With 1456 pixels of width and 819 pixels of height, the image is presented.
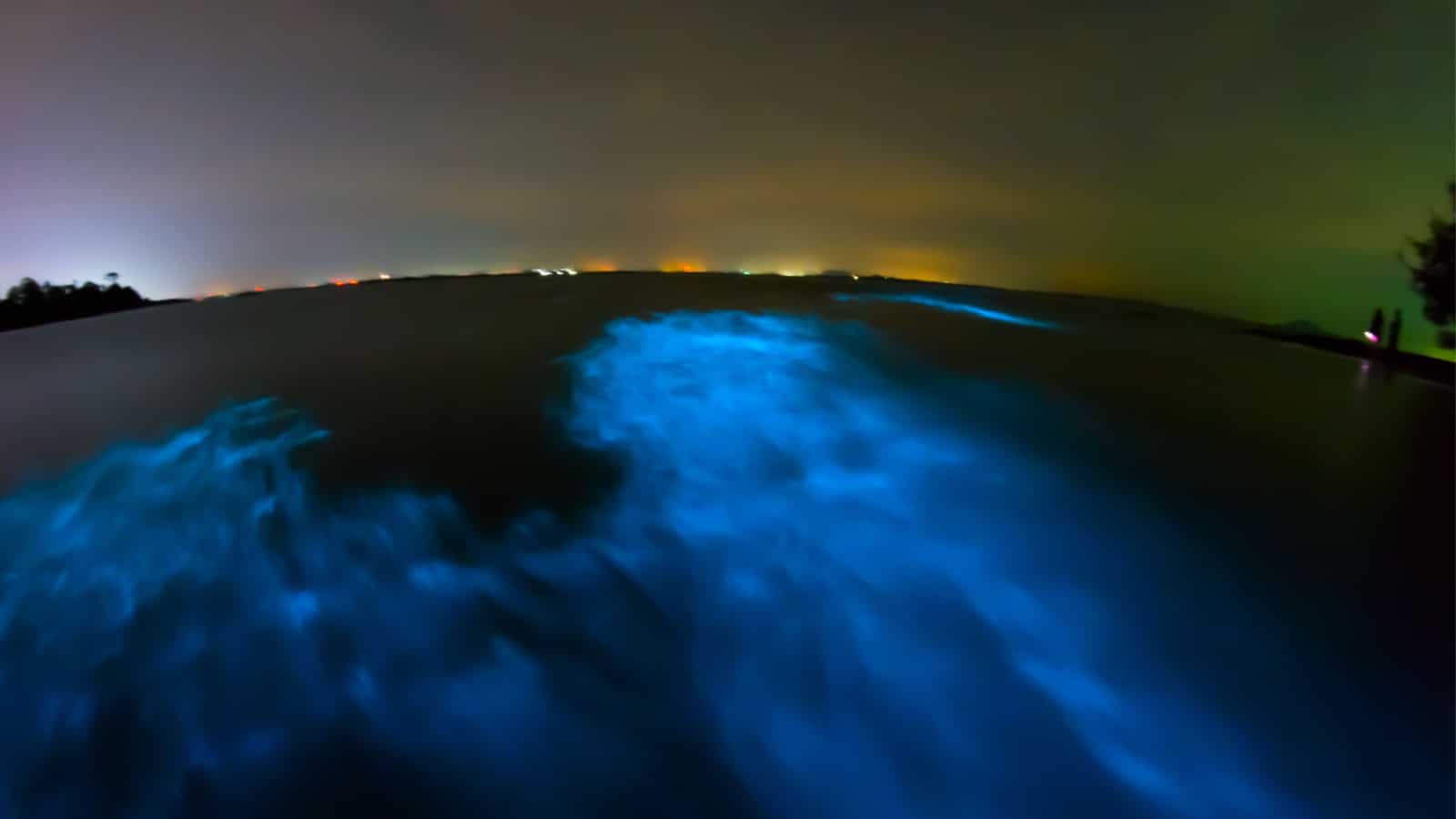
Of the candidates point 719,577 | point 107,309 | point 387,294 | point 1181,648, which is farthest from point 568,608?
point 107,309

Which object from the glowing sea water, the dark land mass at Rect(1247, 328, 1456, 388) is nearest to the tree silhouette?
the dark land mass at Rect(1247, 328, 1456, 388)

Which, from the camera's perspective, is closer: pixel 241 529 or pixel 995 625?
pixel 995 625

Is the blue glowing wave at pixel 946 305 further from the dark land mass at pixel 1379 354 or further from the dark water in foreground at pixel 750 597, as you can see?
the dark land mass at pixel 1379 354

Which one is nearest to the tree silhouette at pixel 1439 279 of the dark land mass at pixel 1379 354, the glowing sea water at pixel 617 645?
the dark land mass at pixel 1379 354

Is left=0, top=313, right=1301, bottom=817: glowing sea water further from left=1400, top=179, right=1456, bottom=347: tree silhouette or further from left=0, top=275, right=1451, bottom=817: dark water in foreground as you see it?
left=1400, top=179, right=1456, bottom=347: tree silhouette

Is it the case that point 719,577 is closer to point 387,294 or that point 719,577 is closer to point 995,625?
point 995,625

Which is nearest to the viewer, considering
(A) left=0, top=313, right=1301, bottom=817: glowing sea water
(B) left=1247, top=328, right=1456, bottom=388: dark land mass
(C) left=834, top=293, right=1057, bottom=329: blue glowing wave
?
(A) left=0, top=313, right=1301, bottom=817: glowing sea water
